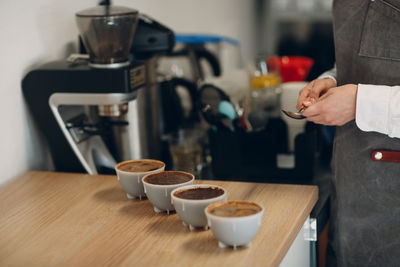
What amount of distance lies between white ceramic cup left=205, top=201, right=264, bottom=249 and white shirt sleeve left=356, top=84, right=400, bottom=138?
35 cm

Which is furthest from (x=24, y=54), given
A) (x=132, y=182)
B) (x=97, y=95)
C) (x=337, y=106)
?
(x=337, y=106)

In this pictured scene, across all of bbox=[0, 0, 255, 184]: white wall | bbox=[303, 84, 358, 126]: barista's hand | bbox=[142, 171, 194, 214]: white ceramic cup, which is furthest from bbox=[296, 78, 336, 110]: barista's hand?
bbox=[0, 0, 255, 184]: white wall

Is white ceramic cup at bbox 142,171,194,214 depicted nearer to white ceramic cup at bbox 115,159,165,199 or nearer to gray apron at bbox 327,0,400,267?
white ceramic cup at bbox 115,159,165,199

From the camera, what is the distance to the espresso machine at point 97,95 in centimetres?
140

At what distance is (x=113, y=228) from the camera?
3.64ft

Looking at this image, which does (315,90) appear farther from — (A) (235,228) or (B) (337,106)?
(A) (235,228)

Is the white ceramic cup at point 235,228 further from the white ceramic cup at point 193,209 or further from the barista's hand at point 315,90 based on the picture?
the barista's hand at point 315,90

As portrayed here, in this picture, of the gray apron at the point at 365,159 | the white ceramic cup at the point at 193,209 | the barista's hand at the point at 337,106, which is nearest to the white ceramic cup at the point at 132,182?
the white ceramic cup at the point at 193,209


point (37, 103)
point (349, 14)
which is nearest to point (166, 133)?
point (37, 103)

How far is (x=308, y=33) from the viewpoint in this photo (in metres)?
3.86

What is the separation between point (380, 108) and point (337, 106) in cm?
9

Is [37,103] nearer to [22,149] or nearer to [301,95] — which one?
[22,149]

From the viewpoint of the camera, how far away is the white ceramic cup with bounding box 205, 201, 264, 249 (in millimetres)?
957

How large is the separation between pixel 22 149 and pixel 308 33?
9.03ft
